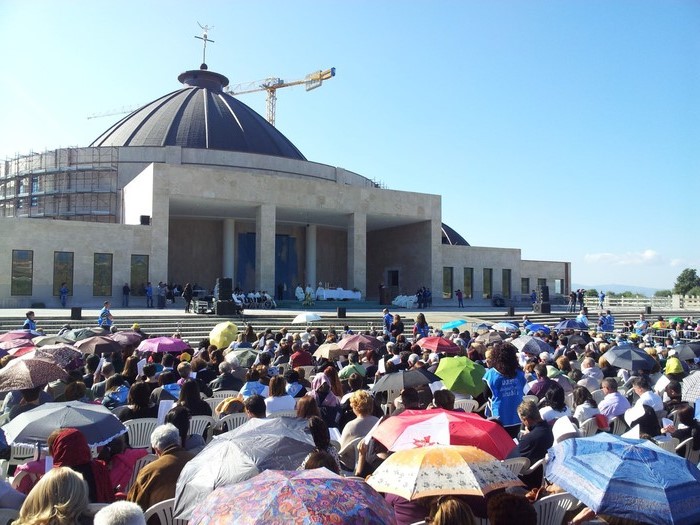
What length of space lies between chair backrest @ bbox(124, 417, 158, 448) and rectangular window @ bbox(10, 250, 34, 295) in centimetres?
2757

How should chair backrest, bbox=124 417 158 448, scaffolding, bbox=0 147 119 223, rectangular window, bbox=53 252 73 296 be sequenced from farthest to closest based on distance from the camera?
1. scaffolding, bbox=0 147 119 223
2. rectangular window, bbox=53 252 73 296
3. chair backrest, bbox=124 417 158 448

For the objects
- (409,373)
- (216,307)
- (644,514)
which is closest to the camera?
(644,514)

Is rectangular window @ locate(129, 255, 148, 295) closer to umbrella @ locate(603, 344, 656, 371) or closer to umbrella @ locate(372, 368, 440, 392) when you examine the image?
umbrella @ locate(603, 344, 656, 371)

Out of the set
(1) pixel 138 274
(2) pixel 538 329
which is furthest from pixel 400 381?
(1) pixel 138 274

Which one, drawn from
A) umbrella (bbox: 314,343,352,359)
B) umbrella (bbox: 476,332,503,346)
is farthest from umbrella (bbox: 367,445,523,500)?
umbrella (bbox: 476,332,503,346)

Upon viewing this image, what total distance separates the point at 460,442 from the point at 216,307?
72.6 feet

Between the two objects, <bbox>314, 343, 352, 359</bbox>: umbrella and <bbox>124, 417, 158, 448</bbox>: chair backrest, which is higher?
<bbox>314, 343, 352, 359</bbox>: umbrella

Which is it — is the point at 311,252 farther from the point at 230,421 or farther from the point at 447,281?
the point at 230,421

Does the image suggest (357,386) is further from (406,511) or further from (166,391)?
(406,511)

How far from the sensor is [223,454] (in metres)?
4.09

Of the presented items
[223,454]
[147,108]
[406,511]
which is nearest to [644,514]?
[406,511]

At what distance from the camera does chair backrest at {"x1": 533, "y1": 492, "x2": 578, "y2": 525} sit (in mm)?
4309

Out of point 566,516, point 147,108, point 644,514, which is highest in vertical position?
point 147,108

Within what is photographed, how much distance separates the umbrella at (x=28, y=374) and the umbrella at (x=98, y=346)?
145 inches
